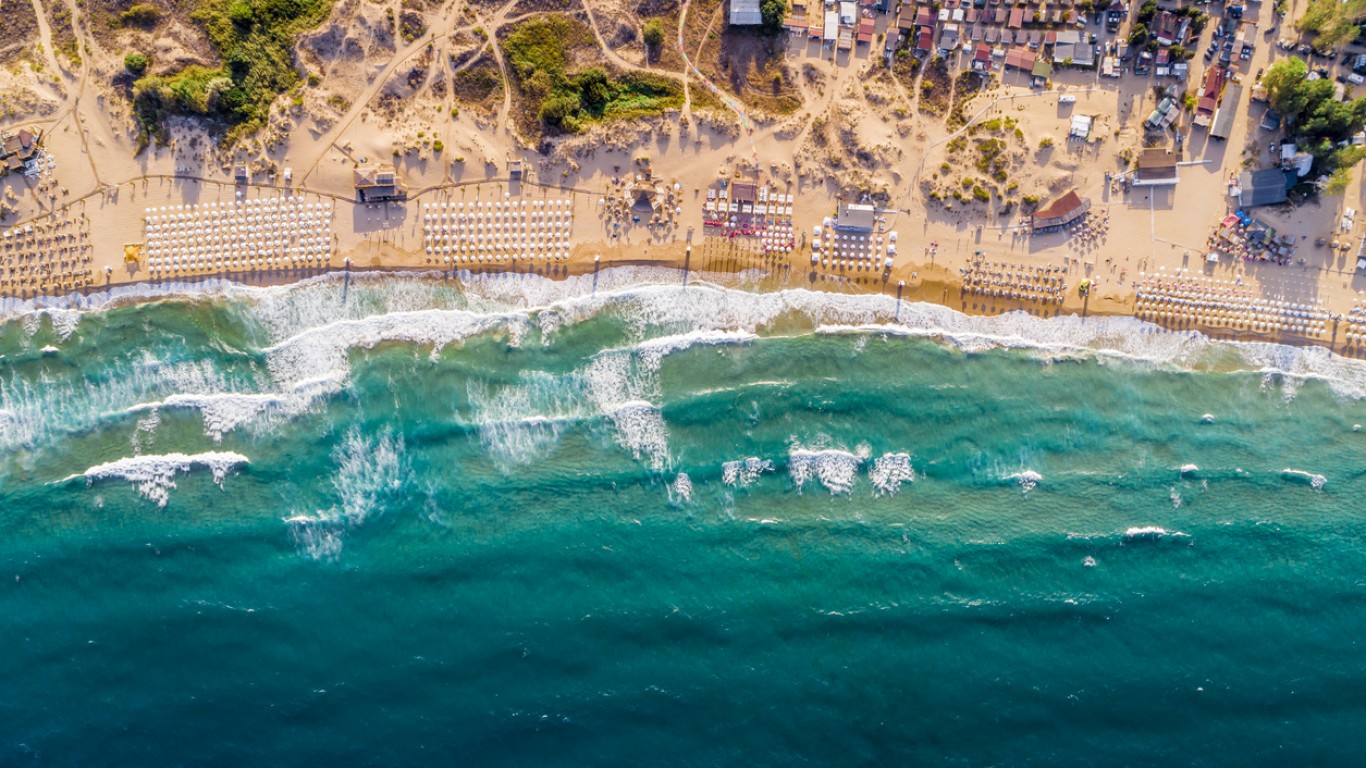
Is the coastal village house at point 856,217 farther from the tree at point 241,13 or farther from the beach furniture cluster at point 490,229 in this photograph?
the tree at point 241,13

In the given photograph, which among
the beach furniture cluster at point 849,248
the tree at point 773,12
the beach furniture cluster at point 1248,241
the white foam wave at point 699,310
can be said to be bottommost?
the white foam wave at point 699,310

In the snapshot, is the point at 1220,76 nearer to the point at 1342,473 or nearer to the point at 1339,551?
the point at 1342,473

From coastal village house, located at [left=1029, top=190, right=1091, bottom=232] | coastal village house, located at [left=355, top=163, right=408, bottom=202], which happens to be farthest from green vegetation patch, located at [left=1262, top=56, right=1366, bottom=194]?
coastal village house, located at [left=355, top=163, right=408, bottom=202]

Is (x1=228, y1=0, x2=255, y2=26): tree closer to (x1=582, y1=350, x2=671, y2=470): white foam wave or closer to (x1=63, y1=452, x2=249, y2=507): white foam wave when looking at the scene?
(x1=63, y1=452, x2=249, y2=507): white foam wave

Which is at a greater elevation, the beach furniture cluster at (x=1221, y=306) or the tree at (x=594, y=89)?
the tree at (x=594, y=89)

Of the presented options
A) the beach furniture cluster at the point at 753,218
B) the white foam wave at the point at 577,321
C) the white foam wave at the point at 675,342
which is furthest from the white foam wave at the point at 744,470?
the beach furniture cluster at the point at 753,218

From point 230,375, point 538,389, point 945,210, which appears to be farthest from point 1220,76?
point 230,375
